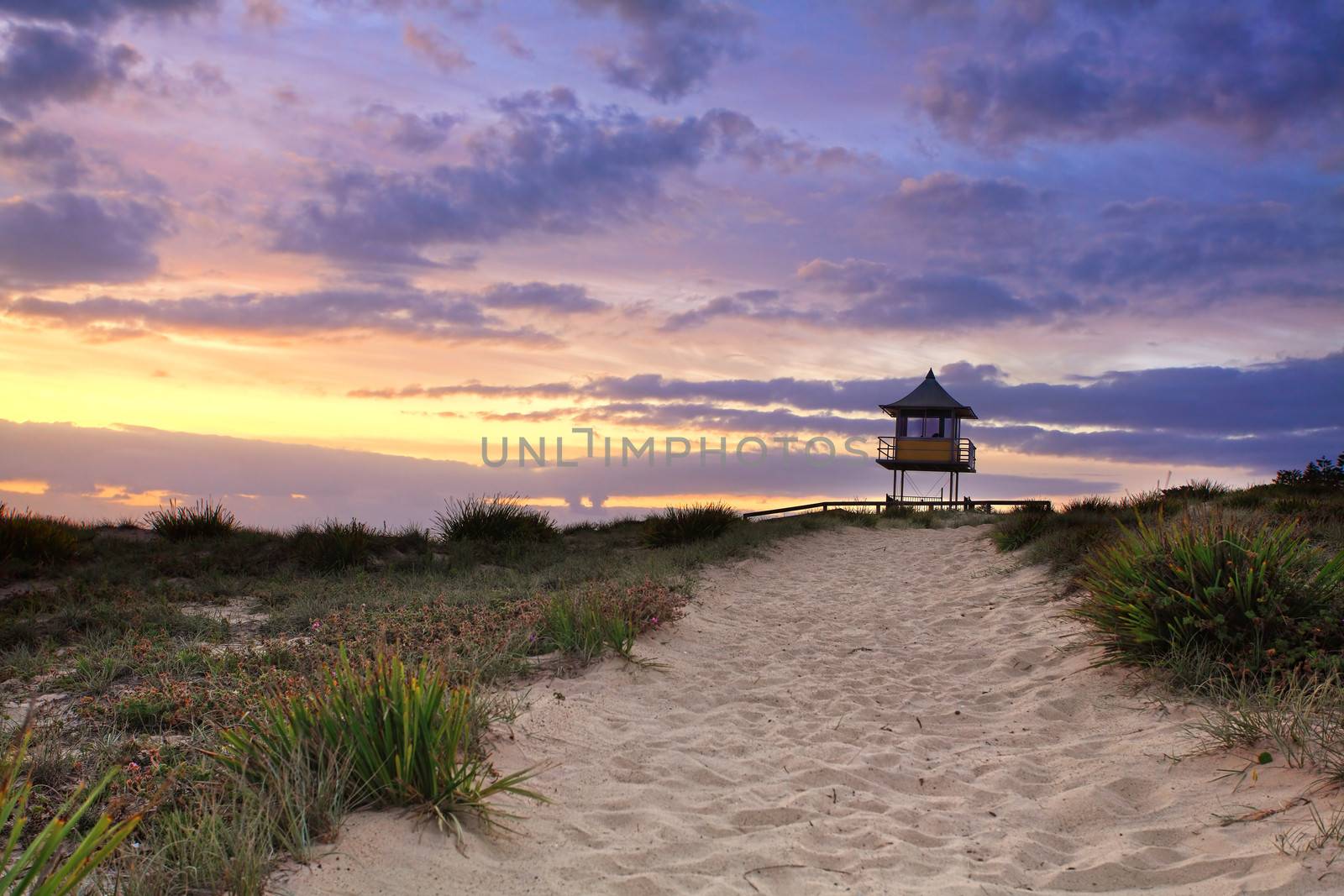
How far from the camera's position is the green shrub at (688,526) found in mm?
17312

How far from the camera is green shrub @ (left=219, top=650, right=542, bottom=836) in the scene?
406cm

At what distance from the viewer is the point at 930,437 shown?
32594mm

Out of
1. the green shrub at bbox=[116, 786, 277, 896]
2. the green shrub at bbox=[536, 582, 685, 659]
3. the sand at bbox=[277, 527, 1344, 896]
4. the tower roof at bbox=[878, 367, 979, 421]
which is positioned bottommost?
the sand at bbox=[277, 527, 1344, 896]

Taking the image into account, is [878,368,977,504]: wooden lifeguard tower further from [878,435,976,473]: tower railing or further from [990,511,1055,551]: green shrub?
[990,511,1055,551]: green shrub

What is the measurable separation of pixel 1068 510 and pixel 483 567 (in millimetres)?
11872

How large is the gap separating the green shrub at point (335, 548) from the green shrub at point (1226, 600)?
1047 centimetres

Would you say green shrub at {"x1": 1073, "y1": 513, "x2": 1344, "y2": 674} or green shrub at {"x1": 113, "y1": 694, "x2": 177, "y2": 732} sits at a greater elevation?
green shrub at {"x1": 1073, "y1": 513, "x2": 1344, "y2": 674}

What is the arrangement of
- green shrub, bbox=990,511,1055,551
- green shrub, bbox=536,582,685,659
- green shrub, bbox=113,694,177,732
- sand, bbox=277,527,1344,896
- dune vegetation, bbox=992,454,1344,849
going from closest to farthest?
sand, bbox=277,527,1344,896 < dune vegetation, bbox=992,454,1344,849 < green shrub, bbox=113,694,177,732 < green shrub, bbox=536,582,685,659 < green shrub, bbox=990,511,1055,551

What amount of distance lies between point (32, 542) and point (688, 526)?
35.7ft

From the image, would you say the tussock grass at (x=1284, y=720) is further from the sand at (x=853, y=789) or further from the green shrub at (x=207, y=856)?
the green shrub at (x=207, y=856)

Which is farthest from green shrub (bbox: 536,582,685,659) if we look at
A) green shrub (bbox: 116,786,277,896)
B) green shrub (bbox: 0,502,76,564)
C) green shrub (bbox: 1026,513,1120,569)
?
green shrub (bbox: 0,502,76,564)

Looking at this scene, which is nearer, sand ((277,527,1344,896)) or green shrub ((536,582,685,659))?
sand ((277,527,1344,896))

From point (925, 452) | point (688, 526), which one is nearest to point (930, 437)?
point (925, 452)

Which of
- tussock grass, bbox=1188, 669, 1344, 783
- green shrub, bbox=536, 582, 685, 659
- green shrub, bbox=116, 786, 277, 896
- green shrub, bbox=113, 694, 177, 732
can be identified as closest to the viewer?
green shrub, bbox=116, 786, 277, 896
